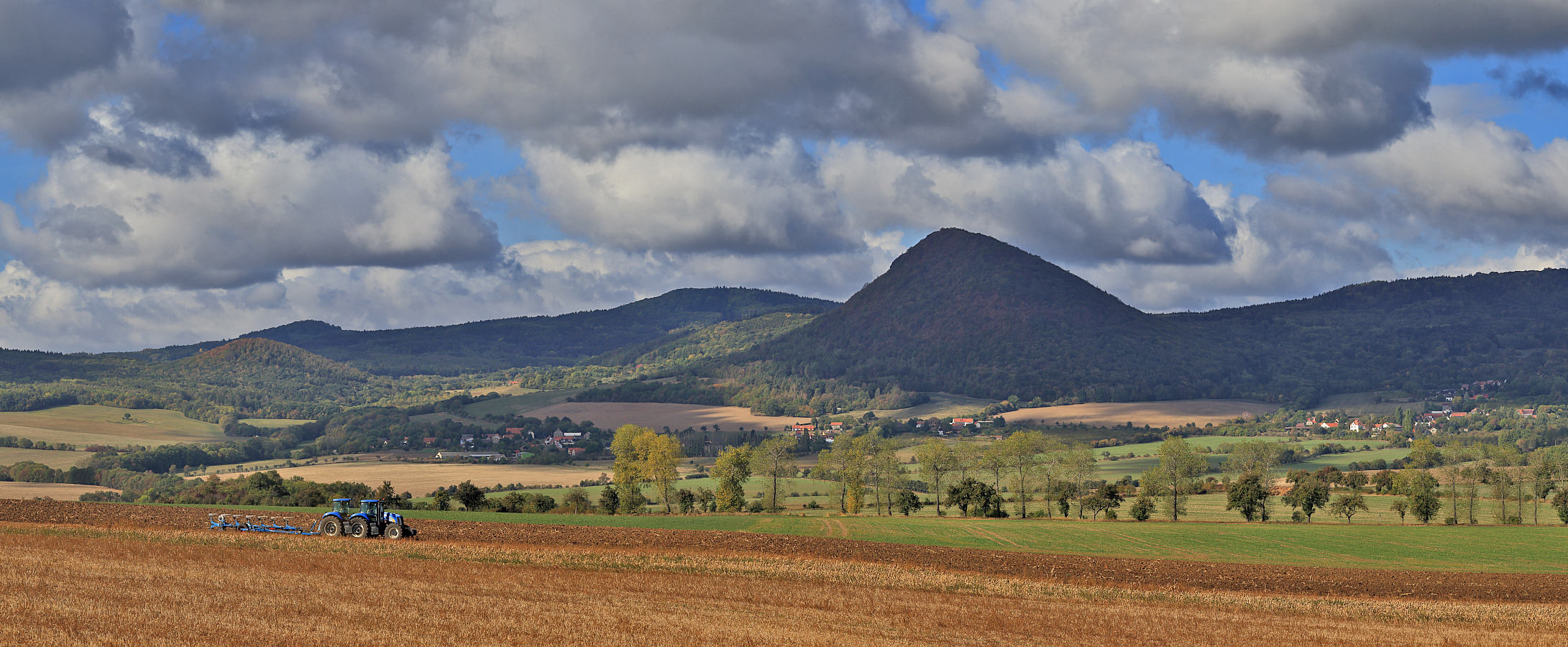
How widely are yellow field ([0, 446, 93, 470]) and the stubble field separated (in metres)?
139

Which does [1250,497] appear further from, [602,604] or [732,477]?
[602,604]

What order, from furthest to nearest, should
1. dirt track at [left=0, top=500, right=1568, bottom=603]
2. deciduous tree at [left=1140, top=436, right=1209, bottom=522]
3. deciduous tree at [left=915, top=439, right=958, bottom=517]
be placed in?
1. deciduous tree at [left=915, top=439, right=958, bottom=517]
2. deciduous tree at [left=1140, top=436, right=1209, bottom=522]
3. dirt track at [left=0, top=500, right=1568, bottom=603]

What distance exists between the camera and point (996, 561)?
58406 millimetres

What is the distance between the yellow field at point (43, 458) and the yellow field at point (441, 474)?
26.6 metres

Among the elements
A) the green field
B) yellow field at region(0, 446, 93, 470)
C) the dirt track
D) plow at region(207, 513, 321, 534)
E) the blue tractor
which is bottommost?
yellow field at region(0, 446, 93, 470)

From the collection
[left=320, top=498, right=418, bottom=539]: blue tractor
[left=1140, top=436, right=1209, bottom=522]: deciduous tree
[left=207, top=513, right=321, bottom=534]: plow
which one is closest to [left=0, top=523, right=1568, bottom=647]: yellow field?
[left=320, top=498, right=418, bottom=539]: blue tractor

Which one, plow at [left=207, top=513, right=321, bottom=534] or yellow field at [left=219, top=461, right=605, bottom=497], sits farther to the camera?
yellow field at [left=219, top=461, right=605, bottom=497]

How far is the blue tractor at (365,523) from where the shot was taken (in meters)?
56.3

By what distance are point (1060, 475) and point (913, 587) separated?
61518 mm

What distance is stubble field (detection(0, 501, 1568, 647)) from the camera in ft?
103

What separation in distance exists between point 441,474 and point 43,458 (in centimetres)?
7879

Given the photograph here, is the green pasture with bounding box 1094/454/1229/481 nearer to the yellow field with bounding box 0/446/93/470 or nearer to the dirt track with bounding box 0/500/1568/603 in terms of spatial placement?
the dirt track with bounding box 0/500/1568/603

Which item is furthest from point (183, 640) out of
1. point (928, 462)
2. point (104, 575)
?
point (928, 462)

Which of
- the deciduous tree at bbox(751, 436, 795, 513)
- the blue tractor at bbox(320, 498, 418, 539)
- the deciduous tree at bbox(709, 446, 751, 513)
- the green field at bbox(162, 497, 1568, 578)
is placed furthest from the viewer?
the deciduous tree at bbox(751, 436, 795, 513)
